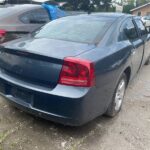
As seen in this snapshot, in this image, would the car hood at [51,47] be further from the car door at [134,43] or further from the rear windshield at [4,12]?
the rear windshield at [4,12]

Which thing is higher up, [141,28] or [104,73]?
[104,73]

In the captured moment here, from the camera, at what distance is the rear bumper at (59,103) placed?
3.32 m

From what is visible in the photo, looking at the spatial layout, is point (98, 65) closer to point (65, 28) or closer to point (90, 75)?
point (90, 75)

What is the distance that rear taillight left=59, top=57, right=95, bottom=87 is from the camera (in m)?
3.35

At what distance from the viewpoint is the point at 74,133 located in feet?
12.7

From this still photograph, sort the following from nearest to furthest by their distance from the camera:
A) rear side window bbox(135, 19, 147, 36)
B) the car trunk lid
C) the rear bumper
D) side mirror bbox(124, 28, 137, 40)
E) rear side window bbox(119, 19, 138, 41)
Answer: the rear bumper → the car trunk lid → rear side window bbox(119, 19, 138, 41) → side mirror bbox(124, 28, 137, 40) → rear side window bbox(135, 19, 147, 36)

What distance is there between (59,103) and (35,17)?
4.54 m

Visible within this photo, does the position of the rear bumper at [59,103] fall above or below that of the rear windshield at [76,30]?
below

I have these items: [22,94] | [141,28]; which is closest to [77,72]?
[22,94]

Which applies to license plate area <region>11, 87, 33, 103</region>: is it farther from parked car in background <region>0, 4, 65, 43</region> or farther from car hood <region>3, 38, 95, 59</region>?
parked car in background <region>0, 4, 65, 43</region>

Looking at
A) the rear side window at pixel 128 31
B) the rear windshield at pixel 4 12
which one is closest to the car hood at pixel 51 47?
the rear side window at pixel 128 31

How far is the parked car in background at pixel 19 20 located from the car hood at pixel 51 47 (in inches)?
83.3

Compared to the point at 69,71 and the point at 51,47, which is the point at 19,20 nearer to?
the point at 51,47

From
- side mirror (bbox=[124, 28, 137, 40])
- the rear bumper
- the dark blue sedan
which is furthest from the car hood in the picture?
side mirror (bbox=[124, 28, 137, 40])
